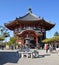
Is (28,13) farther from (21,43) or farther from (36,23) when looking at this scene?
(21,43)

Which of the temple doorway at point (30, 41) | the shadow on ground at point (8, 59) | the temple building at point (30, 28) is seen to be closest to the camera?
the shadow on ground at point (8, 59)

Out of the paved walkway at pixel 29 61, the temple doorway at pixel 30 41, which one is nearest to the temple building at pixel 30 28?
the temple doorway at pixel 30 41

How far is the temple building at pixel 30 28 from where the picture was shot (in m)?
61.4

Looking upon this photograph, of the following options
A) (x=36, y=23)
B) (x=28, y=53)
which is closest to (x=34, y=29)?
(x=36, y=23)

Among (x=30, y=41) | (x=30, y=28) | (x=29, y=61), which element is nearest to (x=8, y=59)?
(x=29, y=61)

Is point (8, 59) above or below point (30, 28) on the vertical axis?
below

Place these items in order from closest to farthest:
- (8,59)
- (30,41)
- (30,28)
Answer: (8,59), (30,41), (30,28)

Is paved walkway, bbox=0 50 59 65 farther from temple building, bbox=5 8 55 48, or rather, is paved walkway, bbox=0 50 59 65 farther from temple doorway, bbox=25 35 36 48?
temple building, bbox=5 8 55 48

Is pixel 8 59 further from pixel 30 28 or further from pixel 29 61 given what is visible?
pixel 30 28

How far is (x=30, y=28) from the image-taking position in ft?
207

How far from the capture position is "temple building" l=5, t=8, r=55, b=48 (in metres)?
61.4

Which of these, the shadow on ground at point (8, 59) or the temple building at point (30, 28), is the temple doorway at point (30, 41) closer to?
the temple building at point (30, 28)

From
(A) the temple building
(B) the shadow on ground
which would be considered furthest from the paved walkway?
(A) the temple building

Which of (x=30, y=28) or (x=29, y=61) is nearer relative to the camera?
(x=29, y=61)
